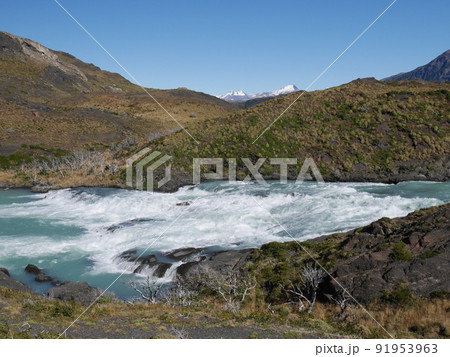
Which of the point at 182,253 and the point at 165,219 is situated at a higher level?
the point at 165,219

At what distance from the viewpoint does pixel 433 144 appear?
4809 cm

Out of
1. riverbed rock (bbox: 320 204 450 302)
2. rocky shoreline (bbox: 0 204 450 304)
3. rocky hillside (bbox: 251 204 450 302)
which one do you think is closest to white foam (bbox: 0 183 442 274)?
rocky shoreline (bbox: 0 204 450 304)

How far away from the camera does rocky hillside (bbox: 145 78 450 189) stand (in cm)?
4672

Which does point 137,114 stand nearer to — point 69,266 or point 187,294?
point 69,266

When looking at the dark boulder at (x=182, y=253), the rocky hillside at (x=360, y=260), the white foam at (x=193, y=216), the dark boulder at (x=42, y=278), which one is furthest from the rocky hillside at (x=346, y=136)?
the rocky hillside at (x=360, y=260)

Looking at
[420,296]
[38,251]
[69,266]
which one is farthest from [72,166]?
[420,296]

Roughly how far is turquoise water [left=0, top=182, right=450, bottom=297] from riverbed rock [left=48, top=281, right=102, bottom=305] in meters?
1.42

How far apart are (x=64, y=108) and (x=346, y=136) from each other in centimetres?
7250

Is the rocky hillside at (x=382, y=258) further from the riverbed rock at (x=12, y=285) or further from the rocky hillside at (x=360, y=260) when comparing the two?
Result: the riverbed rock at (x=12, y=285)

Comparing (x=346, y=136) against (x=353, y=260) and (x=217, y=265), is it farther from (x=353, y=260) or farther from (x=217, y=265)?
(x=353, y=260)

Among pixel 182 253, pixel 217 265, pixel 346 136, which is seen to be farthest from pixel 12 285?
pixel 346 136

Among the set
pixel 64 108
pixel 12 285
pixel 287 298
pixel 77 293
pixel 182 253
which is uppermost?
pixel 64 108

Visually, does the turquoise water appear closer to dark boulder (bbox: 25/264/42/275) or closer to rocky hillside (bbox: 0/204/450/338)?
dark boulder (bbox: 25/264/42/275)

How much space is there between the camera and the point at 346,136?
53000 millimetres
